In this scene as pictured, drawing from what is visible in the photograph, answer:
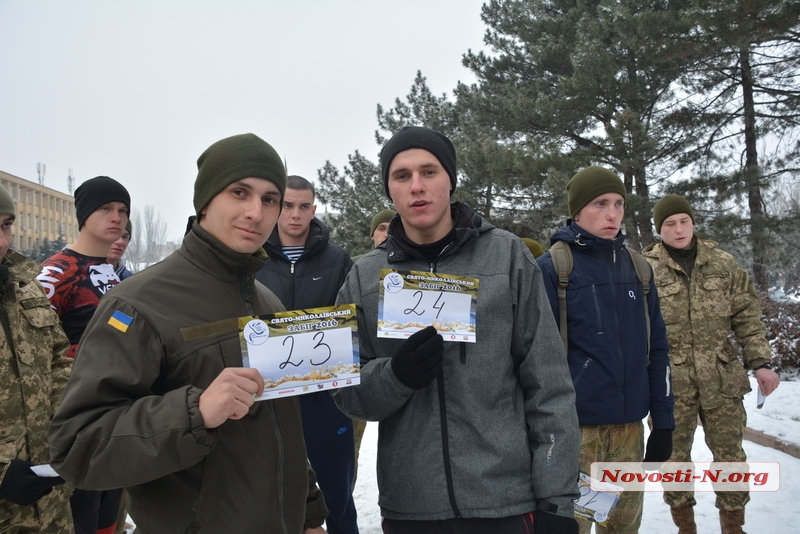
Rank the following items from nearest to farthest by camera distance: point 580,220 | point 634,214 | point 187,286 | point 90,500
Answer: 1. point 187,286
2. point 90,500
3. point 580,220
4. point 634,214

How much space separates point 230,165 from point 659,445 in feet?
9.32

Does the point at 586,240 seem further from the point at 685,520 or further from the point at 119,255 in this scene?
the point at 119,255

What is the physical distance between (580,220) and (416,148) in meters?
1.73

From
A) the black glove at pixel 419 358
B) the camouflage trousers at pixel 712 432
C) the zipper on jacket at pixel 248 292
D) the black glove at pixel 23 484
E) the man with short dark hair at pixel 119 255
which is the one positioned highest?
the man with short dark hair at pixel 119 255

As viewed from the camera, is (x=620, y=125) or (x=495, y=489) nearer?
(x=495, y=489)

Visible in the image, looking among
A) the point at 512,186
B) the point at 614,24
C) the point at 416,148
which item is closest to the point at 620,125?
the point at 614,24

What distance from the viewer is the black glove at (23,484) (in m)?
2.17

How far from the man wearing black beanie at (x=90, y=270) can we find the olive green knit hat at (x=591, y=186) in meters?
3.20

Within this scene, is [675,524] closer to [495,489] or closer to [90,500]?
[495,489]

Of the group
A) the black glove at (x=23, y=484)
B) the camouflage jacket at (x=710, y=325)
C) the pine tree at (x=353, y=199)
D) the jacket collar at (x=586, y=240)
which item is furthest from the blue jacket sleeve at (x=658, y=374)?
the pine tree at (x=353, y=199)

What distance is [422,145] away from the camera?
2104 mm

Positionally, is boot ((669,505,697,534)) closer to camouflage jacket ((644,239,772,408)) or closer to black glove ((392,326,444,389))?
camouflage jacket ((644,239,772,408))

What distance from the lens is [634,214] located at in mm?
12711

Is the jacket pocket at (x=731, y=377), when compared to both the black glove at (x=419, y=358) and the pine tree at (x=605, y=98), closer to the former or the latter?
the black glove at (x=419, y=358)
